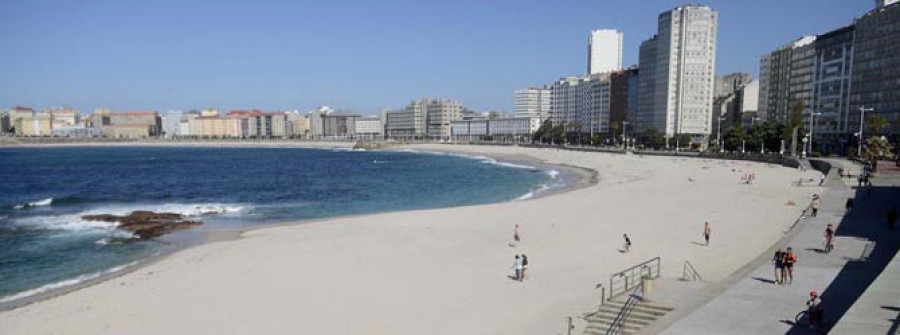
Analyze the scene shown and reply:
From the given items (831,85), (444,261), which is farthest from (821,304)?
(831,85)

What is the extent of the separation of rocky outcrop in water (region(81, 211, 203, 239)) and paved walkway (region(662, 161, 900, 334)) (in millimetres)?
24310

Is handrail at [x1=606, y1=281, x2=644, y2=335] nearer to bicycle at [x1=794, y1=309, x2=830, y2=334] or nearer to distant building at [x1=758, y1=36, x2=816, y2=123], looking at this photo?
bicycle at [x1=794, y1=309, x2=830, y2=334]

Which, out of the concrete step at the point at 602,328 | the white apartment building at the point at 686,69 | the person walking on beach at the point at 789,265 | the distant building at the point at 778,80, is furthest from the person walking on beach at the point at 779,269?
the white apartment building at the point at 686,69

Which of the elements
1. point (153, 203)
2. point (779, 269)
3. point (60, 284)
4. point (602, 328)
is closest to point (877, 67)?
point (779, 269)

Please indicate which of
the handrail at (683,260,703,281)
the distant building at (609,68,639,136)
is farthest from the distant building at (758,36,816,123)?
the handrail at (683,260,703,281)

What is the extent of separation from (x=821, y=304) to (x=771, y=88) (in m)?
137

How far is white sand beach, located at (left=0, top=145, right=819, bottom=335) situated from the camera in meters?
14.3

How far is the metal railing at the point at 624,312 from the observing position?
12.0 m

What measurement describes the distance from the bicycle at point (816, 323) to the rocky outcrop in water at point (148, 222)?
Answer: 25584 mm

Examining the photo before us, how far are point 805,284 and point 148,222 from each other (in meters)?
29.7

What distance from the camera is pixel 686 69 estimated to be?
137875 millimetres

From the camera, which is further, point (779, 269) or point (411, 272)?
point (411, 272)

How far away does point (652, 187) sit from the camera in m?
43.7

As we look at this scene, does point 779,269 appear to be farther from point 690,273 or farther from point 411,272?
point 411,272
